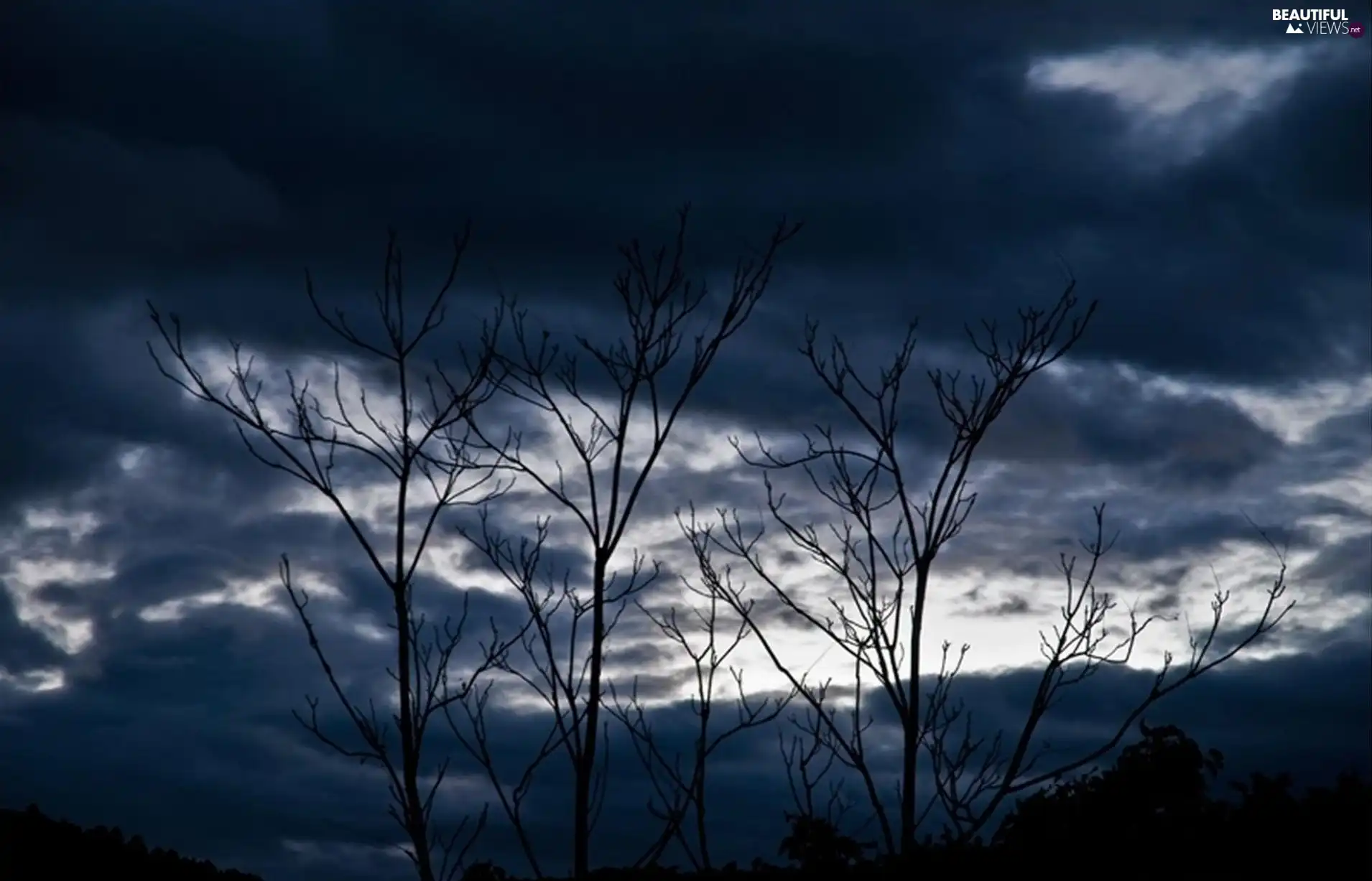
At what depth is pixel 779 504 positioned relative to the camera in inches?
476

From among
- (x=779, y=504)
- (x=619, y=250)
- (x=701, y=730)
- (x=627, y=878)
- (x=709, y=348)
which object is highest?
(x=619, y=250)

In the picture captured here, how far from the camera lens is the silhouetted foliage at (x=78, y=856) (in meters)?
10.5

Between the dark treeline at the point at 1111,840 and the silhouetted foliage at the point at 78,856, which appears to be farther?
the silhouetted foliage at the point at 78,856

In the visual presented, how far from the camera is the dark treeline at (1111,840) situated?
779 cm

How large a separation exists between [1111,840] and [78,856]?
807 cm

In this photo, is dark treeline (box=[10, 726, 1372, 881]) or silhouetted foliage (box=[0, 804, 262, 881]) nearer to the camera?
dark treeline (box=[10, 726, 1372, 881])

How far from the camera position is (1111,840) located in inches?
332

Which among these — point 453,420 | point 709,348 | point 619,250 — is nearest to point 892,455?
point 709,348

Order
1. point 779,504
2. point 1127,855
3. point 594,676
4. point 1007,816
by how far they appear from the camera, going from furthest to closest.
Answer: point 779,504 → point 594,676 → point 1007,816 → point 1127,855

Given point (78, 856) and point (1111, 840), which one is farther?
point (78, 856)

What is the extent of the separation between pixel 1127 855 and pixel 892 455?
433 centimetres

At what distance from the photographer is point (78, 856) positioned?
10.8 metres

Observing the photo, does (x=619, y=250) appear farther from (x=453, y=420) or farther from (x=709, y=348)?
(x=453, y=420)

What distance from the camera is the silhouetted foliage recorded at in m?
10.5
